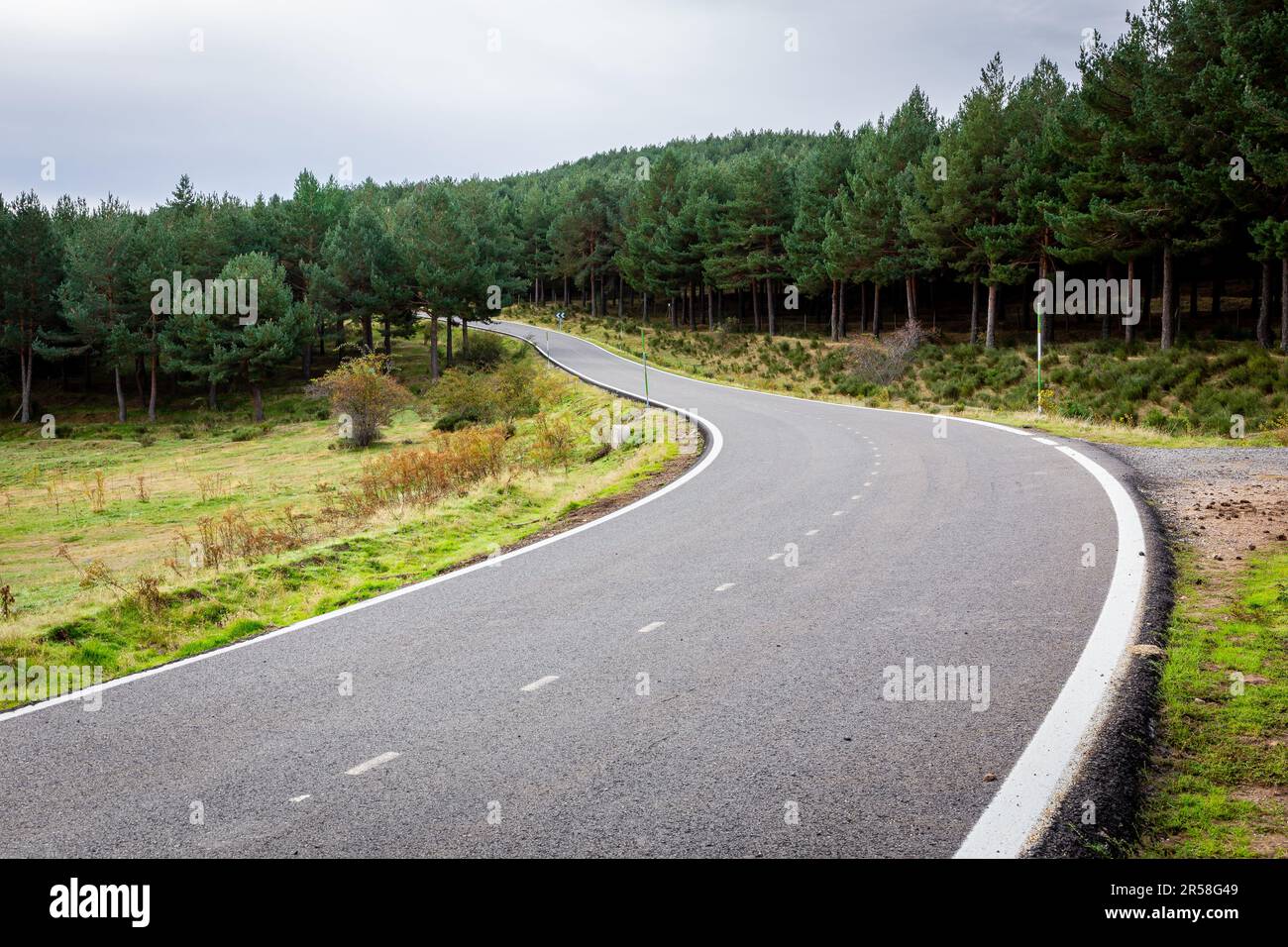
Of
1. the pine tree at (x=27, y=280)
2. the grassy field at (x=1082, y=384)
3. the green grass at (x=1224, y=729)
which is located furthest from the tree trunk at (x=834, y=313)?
the green grass at (x=1224, y=729)

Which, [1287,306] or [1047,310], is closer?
[1287,306]

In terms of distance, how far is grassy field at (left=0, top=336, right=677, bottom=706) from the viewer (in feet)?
26.9

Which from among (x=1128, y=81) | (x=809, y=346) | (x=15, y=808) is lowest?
(x=15, y=808)

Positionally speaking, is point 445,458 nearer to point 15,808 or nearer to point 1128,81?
point 15,808

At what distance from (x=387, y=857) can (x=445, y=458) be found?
1533 cm

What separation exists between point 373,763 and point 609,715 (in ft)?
4.30

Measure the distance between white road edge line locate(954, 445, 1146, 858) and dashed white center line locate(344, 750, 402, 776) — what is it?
111 inches

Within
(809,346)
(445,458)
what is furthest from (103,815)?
(809,346)

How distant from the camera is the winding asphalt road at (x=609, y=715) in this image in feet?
12.5

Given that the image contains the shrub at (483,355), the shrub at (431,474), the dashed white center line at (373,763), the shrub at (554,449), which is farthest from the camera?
the shrub at (483,355)

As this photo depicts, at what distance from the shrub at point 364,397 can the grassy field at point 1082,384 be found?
15.1m

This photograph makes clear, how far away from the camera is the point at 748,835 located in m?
3.63

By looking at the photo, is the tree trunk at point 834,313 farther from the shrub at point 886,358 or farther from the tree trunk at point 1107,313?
the tree trunk at point 1107,313

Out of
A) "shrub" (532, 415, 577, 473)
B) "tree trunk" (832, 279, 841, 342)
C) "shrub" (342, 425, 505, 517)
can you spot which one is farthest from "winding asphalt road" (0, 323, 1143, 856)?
"tree trunk" (832, 279, 841, 342)
